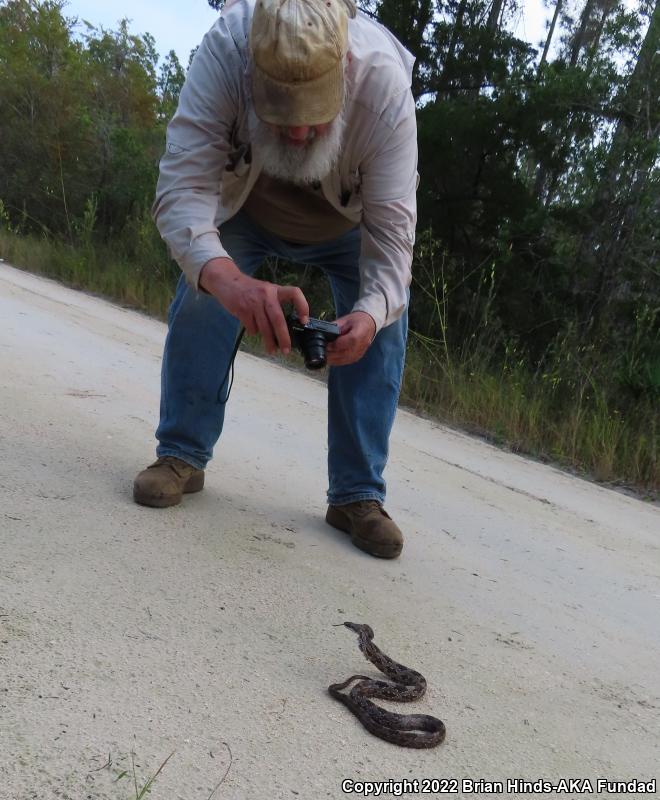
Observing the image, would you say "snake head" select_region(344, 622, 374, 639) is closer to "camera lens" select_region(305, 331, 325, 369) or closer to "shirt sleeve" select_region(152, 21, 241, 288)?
"camera lens" select_region(305, 331, 325, 369)

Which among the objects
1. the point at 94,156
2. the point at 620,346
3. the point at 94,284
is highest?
the point at 94,156

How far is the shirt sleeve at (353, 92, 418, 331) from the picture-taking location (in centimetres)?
272

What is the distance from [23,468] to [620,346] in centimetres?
614

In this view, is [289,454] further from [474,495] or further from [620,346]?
[620,346]

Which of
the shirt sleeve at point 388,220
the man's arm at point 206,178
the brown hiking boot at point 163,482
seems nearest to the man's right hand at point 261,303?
the man's arm at point 206,178

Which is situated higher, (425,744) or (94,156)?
(94,156)

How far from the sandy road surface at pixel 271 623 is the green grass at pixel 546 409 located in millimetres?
1545

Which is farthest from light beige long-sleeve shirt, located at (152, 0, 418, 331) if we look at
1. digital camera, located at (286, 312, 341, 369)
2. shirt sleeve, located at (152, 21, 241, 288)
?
digital camera, located at (286, 312, 341, 369)

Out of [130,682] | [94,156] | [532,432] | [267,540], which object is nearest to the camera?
[130,682]

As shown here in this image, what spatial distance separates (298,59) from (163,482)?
1482 mm

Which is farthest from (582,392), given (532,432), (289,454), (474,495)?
(289,454)

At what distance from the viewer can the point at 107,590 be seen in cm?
222

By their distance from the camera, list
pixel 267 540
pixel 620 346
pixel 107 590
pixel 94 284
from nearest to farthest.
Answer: pixel 107 590
pixel 267 540
pixel 620 346
pixel 94 284

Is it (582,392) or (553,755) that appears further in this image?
(582,392)
